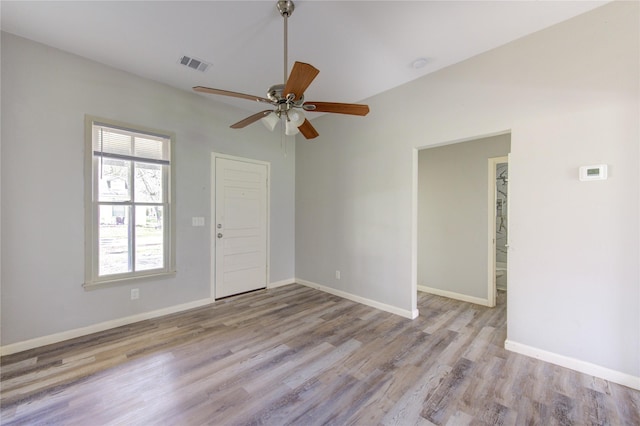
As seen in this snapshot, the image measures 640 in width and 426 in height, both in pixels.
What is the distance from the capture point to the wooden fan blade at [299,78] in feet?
5.27

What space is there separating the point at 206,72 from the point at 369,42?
6.23 feet

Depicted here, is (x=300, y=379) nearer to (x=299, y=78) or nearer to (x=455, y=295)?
(x=299, y=78)

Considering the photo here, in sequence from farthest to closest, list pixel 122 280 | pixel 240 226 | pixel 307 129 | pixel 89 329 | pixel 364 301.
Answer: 1. pixel 240 226
2. pixel 364 301
3. pixel 122 280
4. pixel 89 329
5. pixel 307 129

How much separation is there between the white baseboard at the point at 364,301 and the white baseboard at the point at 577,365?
102cm

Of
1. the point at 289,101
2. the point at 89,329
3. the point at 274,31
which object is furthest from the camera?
the point at 89,329

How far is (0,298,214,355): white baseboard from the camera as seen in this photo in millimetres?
2404

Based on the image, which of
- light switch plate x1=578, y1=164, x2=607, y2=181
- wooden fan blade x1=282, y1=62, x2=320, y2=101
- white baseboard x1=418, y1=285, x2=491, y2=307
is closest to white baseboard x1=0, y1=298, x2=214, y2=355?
wooden fan blade x1=282, y1=62, x2=320, y2=101

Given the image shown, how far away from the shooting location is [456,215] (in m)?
3.97

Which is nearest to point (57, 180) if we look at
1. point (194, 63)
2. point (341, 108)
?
point (194, 63)

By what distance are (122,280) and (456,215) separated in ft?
15.1

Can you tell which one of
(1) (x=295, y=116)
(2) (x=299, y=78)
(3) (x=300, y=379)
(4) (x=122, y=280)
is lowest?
(3) (x=300, y=379)

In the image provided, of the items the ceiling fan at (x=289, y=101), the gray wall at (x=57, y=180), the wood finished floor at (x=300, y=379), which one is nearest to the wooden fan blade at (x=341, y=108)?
the ceiling fan at (x=289, y=101)

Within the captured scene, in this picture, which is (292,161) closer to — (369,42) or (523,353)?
(369,42)

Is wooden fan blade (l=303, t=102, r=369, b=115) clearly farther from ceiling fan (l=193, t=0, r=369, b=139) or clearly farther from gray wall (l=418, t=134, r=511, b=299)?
gray wall (l=418, t=134, r=511, b=299)
